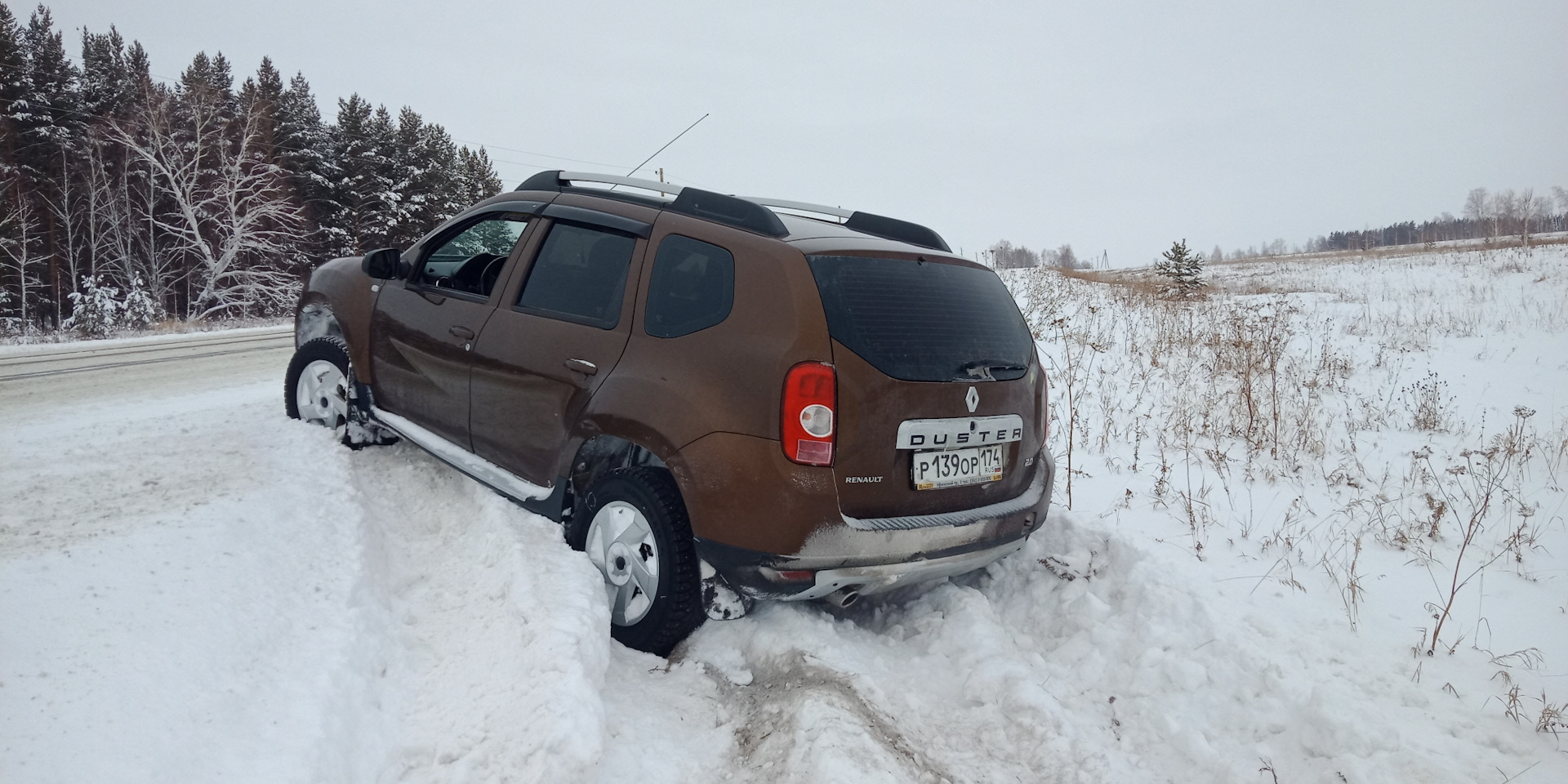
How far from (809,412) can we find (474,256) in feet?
9.05

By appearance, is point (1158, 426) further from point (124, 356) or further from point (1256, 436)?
point (124, 356)

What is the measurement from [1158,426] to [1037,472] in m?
3.27

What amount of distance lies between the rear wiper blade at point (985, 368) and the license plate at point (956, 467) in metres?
0.28

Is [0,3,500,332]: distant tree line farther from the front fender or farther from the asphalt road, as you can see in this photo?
the front fender

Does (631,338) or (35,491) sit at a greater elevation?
(631,338)

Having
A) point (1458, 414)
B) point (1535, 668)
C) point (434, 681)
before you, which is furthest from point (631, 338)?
point (1458, 414)

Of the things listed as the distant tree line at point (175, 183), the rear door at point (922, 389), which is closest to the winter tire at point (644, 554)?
the rear door at point (922, 389)

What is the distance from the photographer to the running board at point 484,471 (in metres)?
3.41

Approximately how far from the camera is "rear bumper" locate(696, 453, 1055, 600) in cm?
273

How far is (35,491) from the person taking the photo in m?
3.61

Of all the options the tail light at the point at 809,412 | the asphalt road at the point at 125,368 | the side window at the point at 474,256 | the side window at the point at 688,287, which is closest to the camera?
the tail light at the point at 809,412

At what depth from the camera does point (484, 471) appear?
371 cm

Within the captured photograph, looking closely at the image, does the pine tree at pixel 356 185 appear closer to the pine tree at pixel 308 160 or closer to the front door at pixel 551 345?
the pine tree at pixel 308 160

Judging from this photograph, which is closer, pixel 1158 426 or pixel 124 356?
pixel 1158 426
